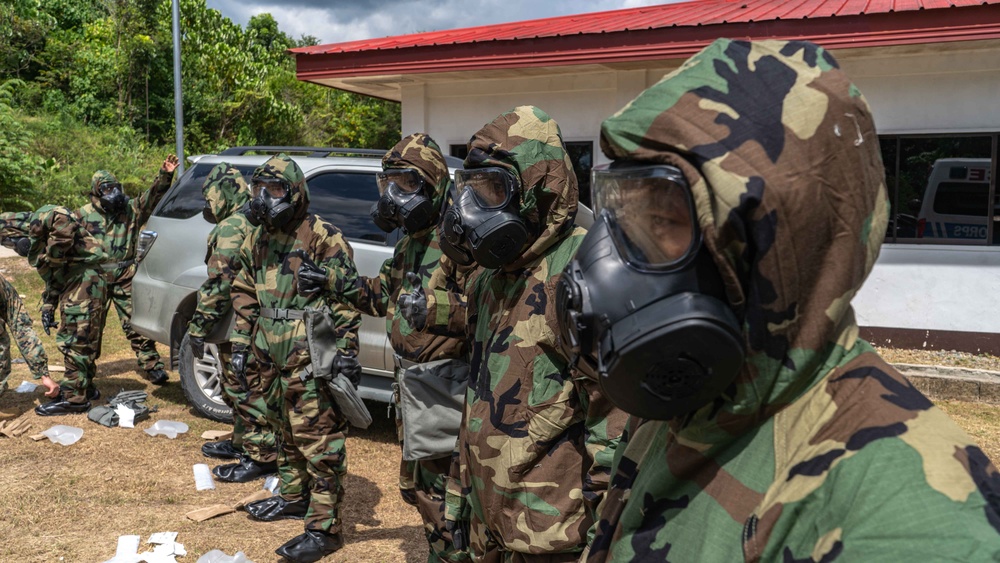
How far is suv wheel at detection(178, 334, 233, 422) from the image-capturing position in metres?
7.01

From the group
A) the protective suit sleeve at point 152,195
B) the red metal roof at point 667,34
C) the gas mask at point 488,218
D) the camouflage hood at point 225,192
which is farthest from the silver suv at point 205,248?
the gas mask at point 488,218

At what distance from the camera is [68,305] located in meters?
7.72

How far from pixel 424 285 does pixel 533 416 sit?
1.58 m

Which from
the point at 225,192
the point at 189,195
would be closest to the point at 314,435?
the point at 225,192

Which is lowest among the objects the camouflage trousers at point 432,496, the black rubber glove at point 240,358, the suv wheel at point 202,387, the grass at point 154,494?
the grass at point 154,494

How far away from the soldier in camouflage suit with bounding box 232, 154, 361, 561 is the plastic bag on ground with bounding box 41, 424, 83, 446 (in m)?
2.88

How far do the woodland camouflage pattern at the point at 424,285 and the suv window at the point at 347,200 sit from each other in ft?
5.07

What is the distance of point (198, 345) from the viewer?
629 centimetres

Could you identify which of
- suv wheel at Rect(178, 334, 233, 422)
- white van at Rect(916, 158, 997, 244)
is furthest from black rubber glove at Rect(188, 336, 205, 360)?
white van at Rect(916, 158, 997, 244)

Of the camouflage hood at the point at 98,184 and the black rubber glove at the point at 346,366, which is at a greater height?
the camouflage hood at the point at 98,184

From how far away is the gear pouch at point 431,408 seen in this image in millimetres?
3805

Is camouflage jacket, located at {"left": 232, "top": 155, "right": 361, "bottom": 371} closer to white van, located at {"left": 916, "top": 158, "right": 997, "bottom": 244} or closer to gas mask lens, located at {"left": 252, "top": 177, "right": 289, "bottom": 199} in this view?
gas mask lens, located at {"left": 252, "top": 177, "right": 289, "bottom": 199}

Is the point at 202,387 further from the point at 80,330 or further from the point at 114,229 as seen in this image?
the point at 114,229

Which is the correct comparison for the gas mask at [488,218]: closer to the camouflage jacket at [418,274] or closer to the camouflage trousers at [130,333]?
the camouflage jacket at [418,274]
